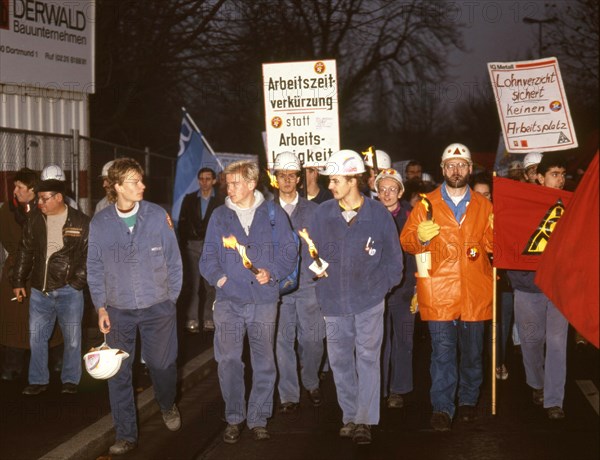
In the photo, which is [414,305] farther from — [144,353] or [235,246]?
[144,353]

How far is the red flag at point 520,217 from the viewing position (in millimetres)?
7895

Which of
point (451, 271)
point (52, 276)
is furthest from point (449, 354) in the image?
point (52, 276)

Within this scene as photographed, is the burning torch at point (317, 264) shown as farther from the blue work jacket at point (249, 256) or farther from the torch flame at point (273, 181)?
the torch flame at point (273, 181)

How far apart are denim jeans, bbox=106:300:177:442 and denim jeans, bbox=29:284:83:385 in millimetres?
1548

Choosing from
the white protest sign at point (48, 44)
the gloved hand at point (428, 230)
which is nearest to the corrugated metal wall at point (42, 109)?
the white protest sign at point (48, 44)

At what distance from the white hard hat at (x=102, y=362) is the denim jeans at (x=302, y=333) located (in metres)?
2.08

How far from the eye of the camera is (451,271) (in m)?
7.81

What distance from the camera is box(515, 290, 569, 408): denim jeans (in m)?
8.12

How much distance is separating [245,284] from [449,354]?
1.68 m

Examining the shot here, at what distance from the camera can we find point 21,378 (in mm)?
9602

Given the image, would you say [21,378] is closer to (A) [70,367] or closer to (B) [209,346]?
(A) [70,367]

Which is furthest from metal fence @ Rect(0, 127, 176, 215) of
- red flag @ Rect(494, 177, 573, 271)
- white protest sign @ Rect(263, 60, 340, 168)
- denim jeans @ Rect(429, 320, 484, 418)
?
red flag @ Rect(494, 177, 573, 271)

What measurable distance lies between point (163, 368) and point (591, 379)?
4326mm

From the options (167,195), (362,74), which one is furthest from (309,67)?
(362,74)
